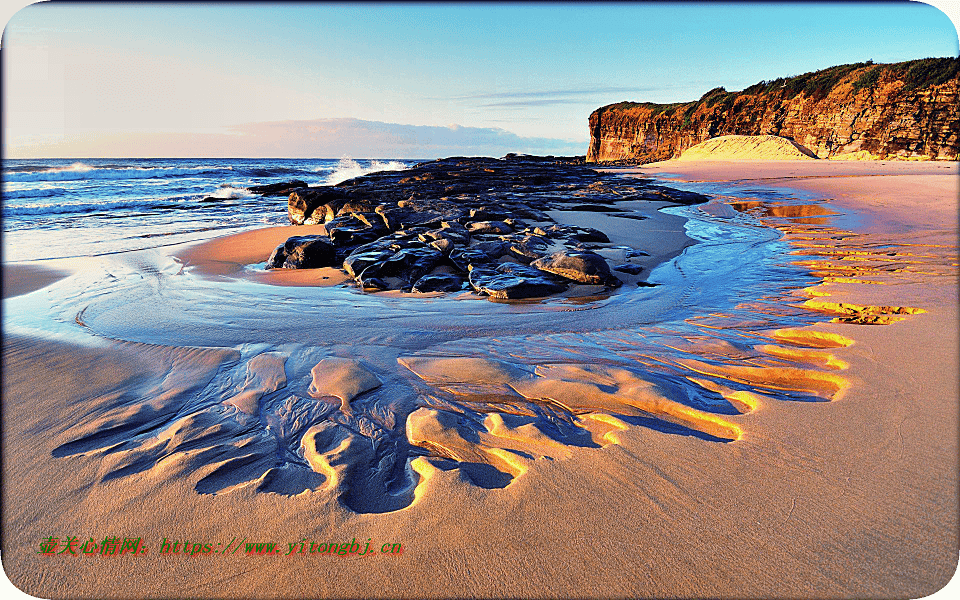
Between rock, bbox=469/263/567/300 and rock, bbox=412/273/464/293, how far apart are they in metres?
0.18

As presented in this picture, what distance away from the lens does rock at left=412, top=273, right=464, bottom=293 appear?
507cm

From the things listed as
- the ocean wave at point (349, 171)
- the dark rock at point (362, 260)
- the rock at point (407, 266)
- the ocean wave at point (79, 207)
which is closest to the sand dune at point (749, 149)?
the ocean wave at point (349, 171)

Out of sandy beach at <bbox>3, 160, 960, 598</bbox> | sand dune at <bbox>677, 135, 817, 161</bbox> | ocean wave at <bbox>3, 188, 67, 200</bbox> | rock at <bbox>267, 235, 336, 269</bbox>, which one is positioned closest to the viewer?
sandy beach at <bbox>3, 160, 960, 598</bbox>

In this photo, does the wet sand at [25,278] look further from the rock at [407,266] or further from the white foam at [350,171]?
the white foam at [350,171]

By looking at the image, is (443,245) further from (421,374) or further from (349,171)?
(349,171)

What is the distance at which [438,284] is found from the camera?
514 cm

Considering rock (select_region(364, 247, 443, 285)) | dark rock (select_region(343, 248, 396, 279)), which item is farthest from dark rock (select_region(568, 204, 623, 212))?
dark rock (select_region(343, 248, 396, 279))

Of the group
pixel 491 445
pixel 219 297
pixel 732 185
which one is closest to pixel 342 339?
pixel 491 445

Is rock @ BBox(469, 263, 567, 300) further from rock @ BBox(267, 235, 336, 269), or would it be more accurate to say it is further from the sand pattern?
rock @ BBox(267, 235, 336, 269)

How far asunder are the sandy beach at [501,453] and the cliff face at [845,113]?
26.5 metres

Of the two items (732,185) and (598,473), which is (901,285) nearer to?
(598,473)

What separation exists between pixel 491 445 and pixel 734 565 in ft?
3.23

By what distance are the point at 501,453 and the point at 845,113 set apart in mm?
39452

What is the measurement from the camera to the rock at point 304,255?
6336 mm
